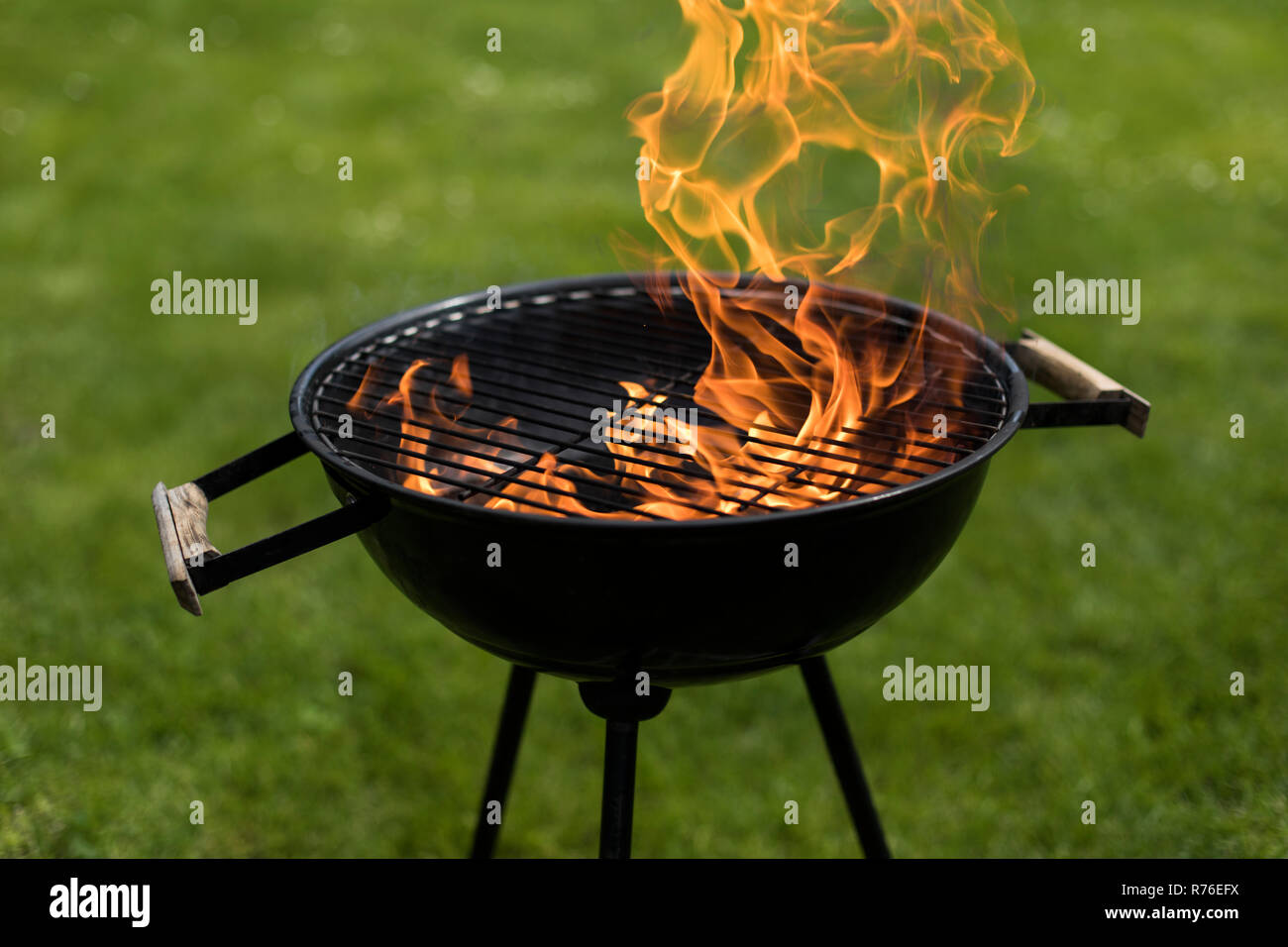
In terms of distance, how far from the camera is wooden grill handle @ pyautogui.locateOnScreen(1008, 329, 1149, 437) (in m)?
1.82

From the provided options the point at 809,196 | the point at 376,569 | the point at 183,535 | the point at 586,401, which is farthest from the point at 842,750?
the point at 376,569

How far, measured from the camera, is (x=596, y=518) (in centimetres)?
142

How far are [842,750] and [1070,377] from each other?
2.41 feet

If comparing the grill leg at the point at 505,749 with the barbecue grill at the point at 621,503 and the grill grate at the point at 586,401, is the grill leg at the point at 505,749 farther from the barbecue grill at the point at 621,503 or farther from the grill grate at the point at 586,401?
the grill grate at the point at 586,401

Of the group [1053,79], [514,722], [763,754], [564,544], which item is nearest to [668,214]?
[564,544]

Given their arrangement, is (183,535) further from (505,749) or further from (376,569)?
(376,569)

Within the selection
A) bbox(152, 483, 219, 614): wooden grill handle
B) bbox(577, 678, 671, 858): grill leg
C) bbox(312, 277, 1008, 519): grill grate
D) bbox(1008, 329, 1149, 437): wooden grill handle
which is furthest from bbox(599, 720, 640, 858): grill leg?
bbox(1008, 329, 1149, 437): wooden grill handle

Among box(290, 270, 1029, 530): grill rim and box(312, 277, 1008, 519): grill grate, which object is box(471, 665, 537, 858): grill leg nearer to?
box(312, 277, 1008, 519): grill grate

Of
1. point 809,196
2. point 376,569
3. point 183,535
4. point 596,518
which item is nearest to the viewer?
point 596,518

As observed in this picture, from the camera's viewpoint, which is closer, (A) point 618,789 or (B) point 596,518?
(B) point 596,518

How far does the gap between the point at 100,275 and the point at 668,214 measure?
13.0ft
